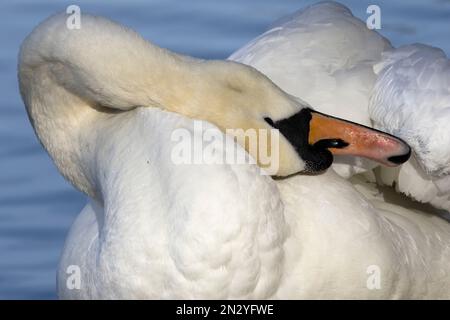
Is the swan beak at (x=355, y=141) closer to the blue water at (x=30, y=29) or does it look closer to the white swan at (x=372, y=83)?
the white swan at (x=372, y=83)

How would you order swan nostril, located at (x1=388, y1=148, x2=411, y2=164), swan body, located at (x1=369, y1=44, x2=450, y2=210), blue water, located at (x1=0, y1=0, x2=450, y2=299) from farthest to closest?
1. blue water, located at (x1=0, y1=0, x2=450, y2=299)
2. swan body, located at (x1=369, y1=44, x2=450, y2=210)
3. swan nostril, located at (x1=388, y1=148, x2=411, y2=164)

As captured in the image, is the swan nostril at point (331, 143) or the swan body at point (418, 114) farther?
the swan body at point (418, 114)

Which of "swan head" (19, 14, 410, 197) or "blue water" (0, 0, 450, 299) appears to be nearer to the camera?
"swan head" (19, 14, 410, 197)

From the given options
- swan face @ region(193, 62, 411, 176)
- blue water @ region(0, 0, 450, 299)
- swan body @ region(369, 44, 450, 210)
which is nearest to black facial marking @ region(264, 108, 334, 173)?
swan face @ region(193, 62, 411, 176)

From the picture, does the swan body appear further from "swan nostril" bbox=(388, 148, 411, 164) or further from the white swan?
"swan nostril" bbox=(388, 148, 411, 164)

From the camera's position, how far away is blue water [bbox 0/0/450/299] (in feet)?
25.1

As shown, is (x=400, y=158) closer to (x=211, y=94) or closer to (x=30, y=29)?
(x=211, y=94)

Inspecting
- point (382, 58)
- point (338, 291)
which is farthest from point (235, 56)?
point (338, 291)

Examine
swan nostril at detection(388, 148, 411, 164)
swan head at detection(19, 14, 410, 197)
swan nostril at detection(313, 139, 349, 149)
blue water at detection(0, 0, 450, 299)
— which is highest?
swan head at detection(19, 14, 410, 197)

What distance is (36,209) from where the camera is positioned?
8.02 metres

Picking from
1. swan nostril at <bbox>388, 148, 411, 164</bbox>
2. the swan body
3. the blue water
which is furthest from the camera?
the blue water

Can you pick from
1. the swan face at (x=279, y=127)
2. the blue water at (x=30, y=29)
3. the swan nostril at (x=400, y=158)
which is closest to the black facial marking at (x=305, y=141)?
the swan face at (x=279, y=127)

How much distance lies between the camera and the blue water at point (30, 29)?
25.1ft
